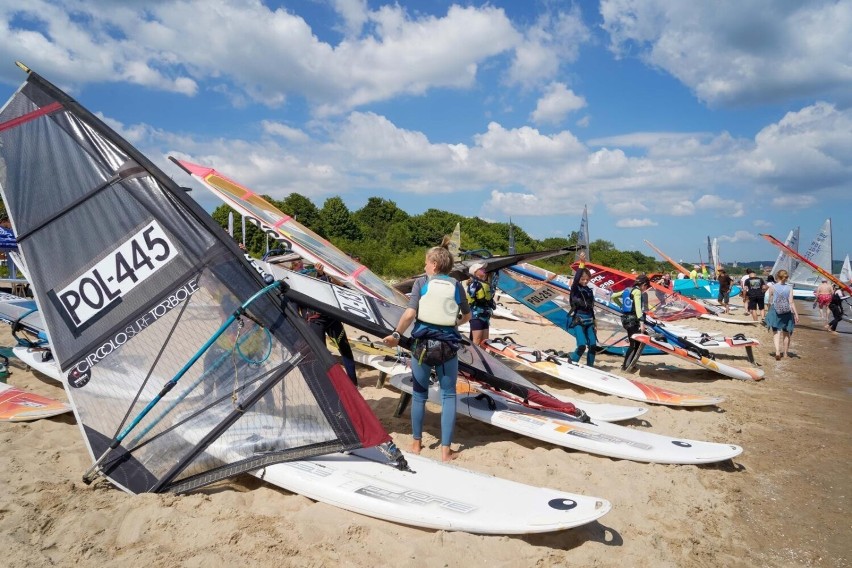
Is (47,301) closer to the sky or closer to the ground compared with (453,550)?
closer to the sky

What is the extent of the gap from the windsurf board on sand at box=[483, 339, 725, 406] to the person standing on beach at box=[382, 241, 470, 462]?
3.23m

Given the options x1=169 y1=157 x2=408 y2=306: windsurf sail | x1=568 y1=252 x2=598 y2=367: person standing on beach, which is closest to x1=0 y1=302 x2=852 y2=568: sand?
x1=169 y1=157 x2=408 y2=306: windsurf sail

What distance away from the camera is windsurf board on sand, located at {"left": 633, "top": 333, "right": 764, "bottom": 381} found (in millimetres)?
7875

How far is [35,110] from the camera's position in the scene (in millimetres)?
3393

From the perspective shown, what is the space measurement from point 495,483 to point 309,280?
87.0 inches

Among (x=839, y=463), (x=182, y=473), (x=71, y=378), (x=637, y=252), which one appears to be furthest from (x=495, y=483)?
(x=637, y=252)

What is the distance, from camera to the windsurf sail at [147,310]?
3.31m

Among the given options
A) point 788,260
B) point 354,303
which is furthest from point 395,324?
point 788,260

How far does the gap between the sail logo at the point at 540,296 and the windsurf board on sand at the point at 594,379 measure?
1.64 meters

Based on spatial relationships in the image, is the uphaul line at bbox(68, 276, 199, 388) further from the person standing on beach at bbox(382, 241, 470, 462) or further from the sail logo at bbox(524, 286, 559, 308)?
the sail logo at bbox(524, 286, 559, 308)

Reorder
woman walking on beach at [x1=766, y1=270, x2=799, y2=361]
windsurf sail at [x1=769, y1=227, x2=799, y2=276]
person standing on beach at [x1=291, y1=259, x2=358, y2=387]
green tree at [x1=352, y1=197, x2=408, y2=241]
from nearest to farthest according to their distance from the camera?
person standing on beach at [x1=291, y1=259, x2=358, y2=387] → woman walking on beach at [x1=766, y1=270, x2=799, y2=361] → windsurf sail at [x1=769, y1=227, x2=799, y2=276] → green tree at [x1=352, y1=197, x2=408, y2=241]

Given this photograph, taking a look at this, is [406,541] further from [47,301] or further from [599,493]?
[47,301]

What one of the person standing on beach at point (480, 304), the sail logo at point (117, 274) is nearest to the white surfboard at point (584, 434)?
the person standing on beach at point (480, 304)

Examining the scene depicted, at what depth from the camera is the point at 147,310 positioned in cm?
333
